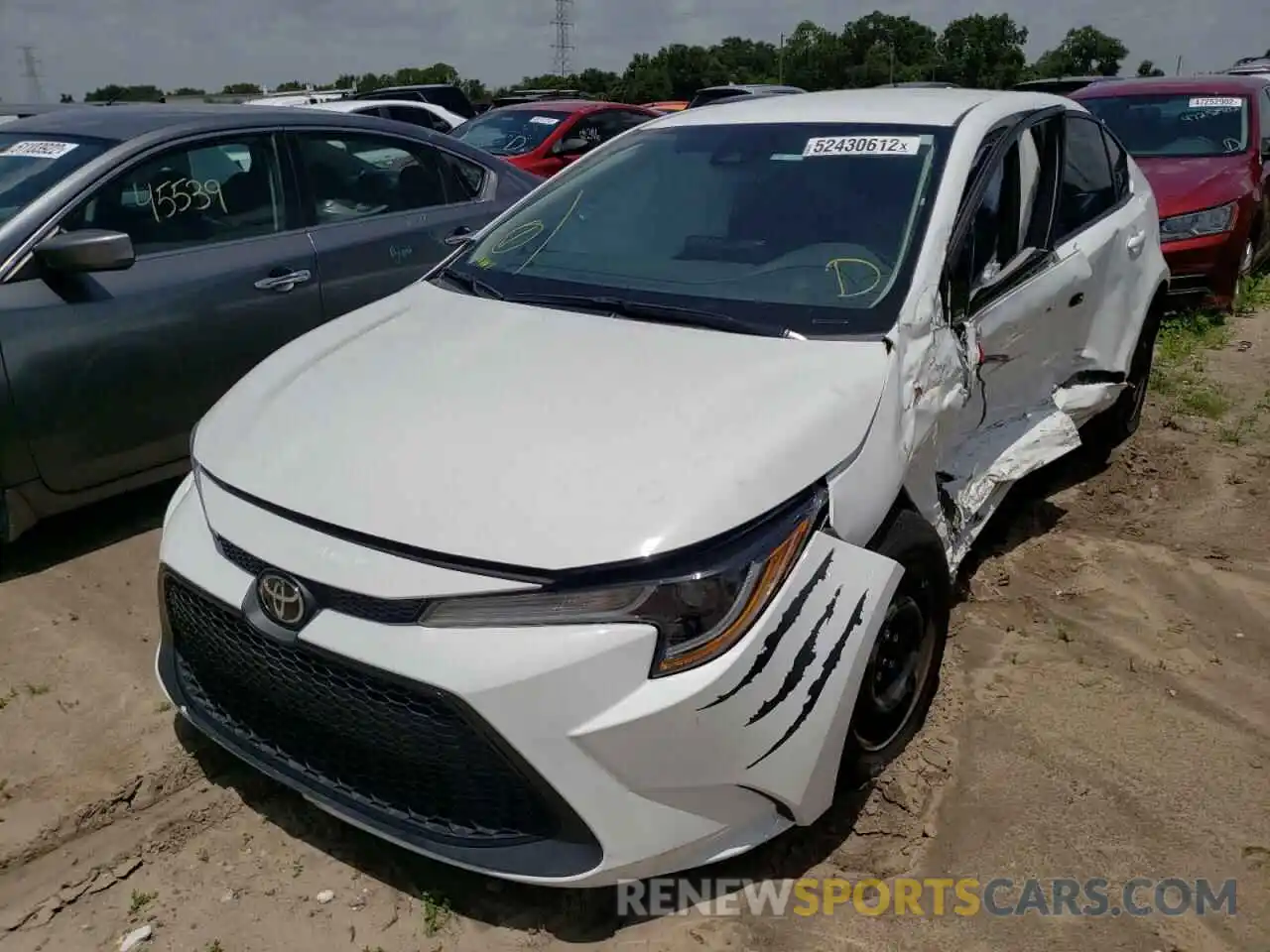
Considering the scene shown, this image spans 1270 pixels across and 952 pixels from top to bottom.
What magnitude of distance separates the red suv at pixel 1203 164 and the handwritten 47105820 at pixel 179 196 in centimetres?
565

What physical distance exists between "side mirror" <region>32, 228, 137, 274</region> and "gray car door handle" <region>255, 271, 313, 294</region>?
2.14 ft

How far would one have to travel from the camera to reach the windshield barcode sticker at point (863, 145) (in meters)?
3.19

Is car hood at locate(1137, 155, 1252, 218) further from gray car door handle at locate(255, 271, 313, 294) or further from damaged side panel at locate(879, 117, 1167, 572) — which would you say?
gray car door handle at locate(255, 271, 313, 294)

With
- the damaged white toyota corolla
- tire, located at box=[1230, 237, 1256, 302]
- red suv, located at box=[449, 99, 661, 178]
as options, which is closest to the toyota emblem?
the damaged white toyota corolla

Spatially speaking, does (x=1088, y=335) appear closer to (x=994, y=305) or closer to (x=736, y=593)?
(x=994, y=305)

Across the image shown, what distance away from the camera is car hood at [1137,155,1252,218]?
23.5 feet

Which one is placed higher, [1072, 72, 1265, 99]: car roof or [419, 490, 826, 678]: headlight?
[1072, 72, 1265, 99]: car roof

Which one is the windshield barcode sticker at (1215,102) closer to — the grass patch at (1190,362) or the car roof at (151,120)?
the grass patch at (1190,362)

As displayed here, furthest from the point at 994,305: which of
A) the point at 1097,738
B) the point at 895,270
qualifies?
the point at 1097,738

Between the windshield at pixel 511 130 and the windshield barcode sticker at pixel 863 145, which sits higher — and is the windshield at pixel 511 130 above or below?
below

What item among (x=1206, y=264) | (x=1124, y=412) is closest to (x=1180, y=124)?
(x=1206, y=264)

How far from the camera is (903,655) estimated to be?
8.96 feet

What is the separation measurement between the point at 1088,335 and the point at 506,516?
2.90 meters

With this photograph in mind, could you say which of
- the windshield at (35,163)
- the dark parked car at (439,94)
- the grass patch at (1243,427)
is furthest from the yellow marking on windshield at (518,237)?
the dark parked car at (439,94)
